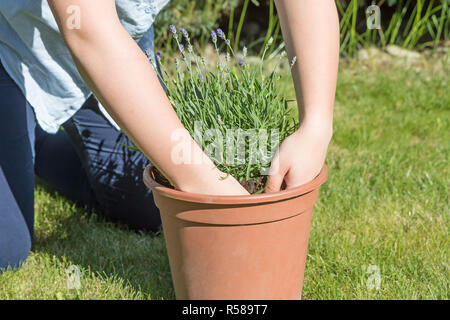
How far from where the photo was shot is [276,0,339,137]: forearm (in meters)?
1.46

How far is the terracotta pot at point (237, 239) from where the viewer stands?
1.32 m

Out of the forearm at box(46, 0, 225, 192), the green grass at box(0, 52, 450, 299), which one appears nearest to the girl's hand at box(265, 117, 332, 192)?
the forearm at box(46, 0, 225, 192)

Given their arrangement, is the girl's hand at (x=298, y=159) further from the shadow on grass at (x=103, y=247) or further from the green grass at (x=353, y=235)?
the shadow on grass at (x=103, y=247)

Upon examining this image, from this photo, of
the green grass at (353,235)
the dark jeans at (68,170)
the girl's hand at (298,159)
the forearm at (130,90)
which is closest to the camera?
the forearm at (130,90)

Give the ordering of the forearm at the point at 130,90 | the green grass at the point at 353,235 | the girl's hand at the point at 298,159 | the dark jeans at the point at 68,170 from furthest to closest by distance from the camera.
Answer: the dark jeans at the point at 68,170 → the green grass at the point at 353,235 → the girl's hand at the point at 298,159 → the forearm at the point at 130,90

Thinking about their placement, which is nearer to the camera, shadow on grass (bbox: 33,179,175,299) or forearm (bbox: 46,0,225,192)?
forearm (bbox: 46,0,225,192)

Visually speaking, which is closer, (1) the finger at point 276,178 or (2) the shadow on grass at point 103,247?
(1) the finger at point 276,178

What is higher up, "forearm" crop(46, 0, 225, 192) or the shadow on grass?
"forearm" crop(46, 0, 225, 192)

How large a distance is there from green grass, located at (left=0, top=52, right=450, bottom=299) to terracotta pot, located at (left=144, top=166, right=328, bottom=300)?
28 centimetres

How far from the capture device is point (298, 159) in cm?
139

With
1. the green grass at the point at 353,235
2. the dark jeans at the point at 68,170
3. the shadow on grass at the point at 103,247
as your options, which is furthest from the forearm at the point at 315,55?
the dark jeans at the point at 68,170

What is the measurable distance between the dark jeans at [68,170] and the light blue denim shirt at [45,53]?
68mm

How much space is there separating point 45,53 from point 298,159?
1.00m

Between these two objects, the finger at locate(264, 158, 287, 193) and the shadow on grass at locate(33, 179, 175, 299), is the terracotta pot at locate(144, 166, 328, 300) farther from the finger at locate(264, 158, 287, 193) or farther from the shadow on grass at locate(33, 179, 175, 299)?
the shadow on grass at locate(33, 179, 175, 299)
